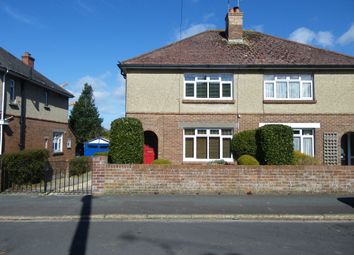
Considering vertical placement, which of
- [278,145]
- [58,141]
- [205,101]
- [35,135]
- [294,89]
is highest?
[294,89]

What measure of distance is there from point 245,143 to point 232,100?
2.82 metres

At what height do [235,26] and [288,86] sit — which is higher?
[235,26]

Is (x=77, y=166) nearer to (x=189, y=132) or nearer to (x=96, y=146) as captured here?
(x=189, y=132)

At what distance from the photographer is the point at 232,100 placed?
18.2 m

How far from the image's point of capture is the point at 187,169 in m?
12.5

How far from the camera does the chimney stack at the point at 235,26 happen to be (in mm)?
20531

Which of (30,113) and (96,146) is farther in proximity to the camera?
(96,146)

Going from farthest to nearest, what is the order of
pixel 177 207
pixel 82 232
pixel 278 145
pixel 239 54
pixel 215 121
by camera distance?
pixel 239 54 < pixel 215 121 < pixel 278 145 < pixel 177 207 < pixel 82 232

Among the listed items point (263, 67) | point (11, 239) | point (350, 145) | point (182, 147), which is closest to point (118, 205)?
point (11, 239)

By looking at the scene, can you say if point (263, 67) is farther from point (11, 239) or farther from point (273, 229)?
point (11, 239)

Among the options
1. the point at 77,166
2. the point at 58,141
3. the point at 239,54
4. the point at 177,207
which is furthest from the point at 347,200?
the point at 58,141

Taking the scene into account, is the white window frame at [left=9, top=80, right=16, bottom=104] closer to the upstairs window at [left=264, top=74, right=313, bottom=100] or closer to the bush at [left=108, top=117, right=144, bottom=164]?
the bush at [left=108, top=117, right=144, bottom=164]

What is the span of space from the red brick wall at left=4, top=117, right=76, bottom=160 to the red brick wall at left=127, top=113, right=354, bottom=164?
21.9ft

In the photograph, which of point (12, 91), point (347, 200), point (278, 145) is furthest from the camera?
point (12, 91)
